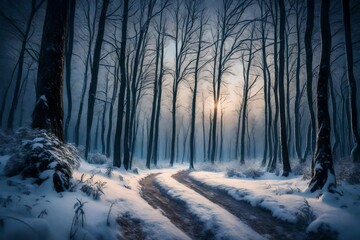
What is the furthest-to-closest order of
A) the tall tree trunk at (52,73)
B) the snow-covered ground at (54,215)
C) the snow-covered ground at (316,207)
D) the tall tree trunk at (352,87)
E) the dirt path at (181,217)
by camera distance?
the tall tree trunk at (352,87) → the tall tree trunk at (52,73) → the dirt path at (181,217) → the snow-covered ground at (316,207) → the snow-covered ground at (54,215)

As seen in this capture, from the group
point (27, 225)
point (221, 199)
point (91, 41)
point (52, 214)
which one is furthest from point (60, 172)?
point (91, 41)

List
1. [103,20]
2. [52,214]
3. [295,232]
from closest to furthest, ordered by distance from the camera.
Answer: [52,214], [295,232], [103,20]

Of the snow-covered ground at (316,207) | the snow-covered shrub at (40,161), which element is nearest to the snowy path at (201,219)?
the snow-covered ground at (316,207)

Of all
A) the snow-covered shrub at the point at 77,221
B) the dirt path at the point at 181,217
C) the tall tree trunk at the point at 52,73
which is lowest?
the dirt path at the point at 181,217

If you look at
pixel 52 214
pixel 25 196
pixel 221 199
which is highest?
pixel 25 196

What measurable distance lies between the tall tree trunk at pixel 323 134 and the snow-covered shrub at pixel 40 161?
737 centimetres

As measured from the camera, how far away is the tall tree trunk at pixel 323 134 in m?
6.47

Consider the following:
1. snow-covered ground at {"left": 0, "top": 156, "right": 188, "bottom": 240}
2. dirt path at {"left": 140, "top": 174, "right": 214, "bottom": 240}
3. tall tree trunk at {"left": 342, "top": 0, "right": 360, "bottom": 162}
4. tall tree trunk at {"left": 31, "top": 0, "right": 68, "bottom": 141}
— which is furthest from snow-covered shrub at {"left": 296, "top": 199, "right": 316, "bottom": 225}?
tall tree trunk at {"left": 31, "top": 0, "right": 68, "bottom": 141}

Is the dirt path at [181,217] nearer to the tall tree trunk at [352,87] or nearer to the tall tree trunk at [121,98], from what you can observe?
the tall tree trunk at [121,98]

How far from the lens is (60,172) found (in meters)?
4.61

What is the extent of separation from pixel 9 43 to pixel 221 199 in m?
28.3

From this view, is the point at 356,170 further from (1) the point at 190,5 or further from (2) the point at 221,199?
(1) the point at 190,5

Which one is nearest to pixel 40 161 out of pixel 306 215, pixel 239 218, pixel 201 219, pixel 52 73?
pixel 52 73

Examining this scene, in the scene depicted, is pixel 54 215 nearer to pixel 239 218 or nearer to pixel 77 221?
pixel 77 221
